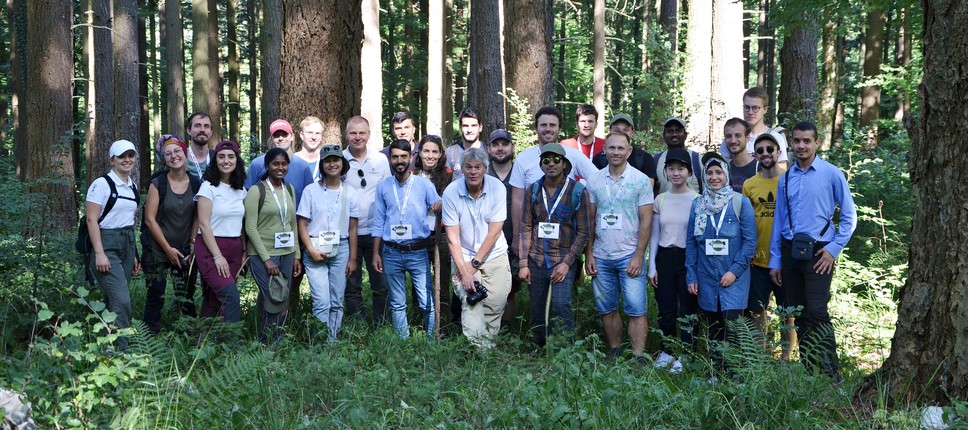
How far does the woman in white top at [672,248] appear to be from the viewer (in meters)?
6.61

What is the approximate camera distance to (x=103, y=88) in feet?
55.5

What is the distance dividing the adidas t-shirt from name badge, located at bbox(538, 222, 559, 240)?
4.98 ft

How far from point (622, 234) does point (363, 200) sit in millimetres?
2354

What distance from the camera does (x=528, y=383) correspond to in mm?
5102

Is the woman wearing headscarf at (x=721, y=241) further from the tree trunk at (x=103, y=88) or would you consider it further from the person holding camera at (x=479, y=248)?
the tree trunk at (x=103, y=88)

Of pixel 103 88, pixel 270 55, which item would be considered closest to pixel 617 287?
pixel 103 88

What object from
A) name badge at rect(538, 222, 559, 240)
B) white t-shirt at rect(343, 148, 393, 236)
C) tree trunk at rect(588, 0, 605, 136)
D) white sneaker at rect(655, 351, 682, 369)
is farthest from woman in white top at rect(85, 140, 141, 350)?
tree trunk at rect(588, 0, 605, 136)

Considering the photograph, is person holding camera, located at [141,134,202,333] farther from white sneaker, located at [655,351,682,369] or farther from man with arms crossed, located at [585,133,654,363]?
white sneaker, located at [655,351,682,369]

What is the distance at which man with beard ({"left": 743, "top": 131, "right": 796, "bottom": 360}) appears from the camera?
632cm

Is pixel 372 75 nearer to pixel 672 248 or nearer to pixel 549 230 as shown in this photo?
pixel 549 230

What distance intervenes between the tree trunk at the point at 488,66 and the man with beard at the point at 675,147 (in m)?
5.77

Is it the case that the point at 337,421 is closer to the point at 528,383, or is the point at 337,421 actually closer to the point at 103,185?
the point at 528,383

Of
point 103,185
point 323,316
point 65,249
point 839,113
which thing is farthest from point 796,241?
point 839,113

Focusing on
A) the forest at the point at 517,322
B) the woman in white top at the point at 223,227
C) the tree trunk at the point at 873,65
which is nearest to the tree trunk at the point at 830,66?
the tree trunk at the point at 873,65
